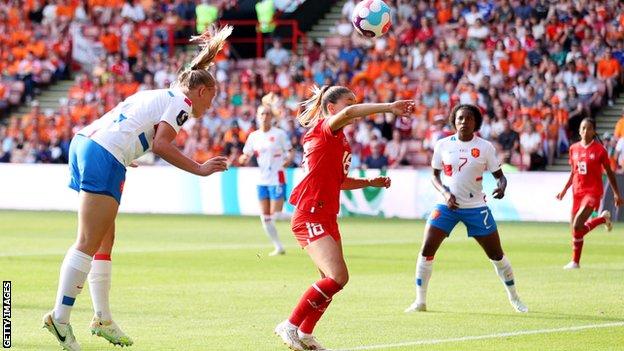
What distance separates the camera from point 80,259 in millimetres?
10352

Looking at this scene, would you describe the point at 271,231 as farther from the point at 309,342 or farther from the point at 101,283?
the point at 309,342

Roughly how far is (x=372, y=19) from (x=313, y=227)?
15.2ft

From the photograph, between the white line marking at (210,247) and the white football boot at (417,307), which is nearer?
the white football boot at (417,307)

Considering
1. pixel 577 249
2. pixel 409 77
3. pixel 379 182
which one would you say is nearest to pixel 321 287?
pixel 379 182

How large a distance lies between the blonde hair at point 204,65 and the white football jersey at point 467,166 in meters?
4.09

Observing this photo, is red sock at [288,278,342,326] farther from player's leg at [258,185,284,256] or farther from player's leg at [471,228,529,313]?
player's leg at [258,185,284,256]

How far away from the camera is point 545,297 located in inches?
604

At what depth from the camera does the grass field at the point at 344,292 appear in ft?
38.4

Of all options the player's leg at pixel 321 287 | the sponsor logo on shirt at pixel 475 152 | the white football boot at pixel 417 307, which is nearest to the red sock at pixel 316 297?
the player's leg at pixel 321 287

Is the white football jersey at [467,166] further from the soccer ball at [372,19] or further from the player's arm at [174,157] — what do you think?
the player's arm at [174,157]

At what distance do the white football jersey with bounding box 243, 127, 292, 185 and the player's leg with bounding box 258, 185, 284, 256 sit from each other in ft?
0.54

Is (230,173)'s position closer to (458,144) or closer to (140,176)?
(140,176)

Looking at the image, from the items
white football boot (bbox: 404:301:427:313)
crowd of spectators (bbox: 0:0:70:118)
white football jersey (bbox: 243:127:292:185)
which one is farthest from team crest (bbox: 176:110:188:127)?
crowd of spectators (bbox: 0:0:70:118)

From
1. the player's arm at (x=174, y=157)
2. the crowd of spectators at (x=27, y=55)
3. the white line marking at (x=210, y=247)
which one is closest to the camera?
the player's arm at (x=174, y=157)
